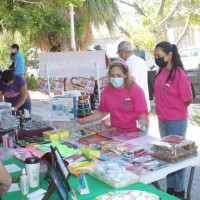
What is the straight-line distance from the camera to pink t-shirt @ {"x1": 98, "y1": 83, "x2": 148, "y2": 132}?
311 centimetres

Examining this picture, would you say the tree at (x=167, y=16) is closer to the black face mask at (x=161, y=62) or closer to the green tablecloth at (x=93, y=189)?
the black face mask at (x=161, y=62)

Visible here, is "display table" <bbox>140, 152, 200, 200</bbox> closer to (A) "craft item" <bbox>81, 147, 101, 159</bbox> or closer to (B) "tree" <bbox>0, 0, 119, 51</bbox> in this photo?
(A) "craft item" <bbox>81, 147, 101, 159</bbox>

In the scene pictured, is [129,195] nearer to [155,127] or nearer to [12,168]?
[12,168]

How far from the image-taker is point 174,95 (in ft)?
10.2

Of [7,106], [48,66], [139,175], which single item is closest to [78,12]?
[48,66]

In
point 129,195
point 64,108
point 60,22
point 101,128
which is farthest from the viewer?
point 60,22

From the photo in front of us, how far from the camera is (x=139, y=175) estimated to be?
2025 millimetres

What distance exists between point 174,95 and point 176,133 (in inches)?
15.9

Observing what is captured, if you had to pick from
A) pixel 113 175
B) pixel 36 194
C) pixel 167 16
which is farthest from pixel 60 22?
pixel 36 194

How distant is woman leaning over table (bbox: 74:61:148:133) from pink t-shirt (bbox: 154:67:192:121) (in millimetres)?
228

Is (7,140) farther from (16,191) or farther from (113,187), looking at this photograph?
(113,187)

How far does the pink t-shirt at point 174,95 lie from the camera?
9.96 feet

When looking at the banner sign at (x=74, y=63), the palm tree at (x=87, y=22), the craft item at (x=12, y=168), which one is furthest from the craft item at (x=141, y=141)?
the palm tree at (x=87, y=22)

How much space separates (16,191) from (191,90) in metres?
2.02
